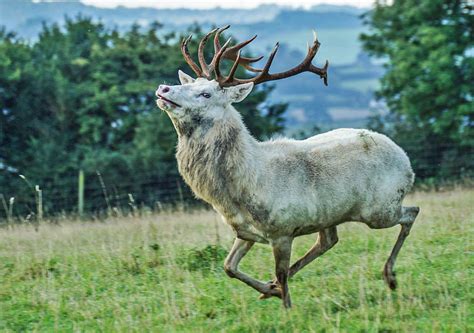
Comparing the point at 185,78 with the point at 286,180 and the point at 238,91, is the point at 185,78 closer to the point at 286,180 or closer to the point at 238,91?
the point at 238,91

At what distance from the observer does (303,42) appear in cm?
11525

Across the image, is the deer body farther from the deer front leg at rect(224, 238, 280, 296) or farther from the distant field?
the distant field

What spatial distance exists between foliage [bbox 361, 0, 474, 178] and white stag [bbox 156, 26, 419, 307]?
63.7 feet

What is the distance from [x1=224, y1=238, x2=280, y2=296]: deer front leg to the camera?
772 cm

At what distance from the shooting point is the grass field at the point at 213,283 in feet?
23.1

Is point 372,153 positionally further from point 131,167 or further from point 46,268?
point 131,167

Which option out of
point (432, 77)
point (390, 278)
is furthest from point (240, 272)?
point (432, 77)

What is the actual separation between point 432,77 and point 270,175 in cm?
2303

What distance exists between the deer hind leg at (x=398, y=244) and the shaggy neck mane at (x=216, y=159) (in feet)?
5.63

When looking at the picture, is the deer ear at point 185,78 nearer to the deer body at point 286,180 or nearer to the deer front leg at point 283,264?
the deer body at point 286,180

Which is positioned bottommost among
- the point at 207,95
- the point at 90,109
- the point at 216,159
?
the point at 90,109

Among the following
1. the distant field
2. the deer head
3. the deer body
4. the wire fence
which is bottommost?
the wire fence

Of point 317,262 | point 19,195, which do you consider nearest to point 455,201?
point 317,262

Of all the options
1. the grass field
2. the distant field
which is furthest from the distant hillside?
the grass field
